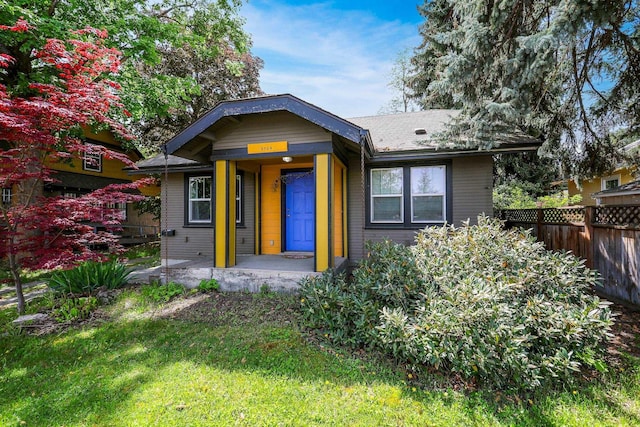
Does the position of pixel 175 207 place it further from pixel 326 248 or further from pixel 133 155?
pixel 133 155

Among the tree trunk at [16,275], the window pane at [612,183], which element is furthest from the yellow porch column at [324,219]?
the window pane at [612,183]

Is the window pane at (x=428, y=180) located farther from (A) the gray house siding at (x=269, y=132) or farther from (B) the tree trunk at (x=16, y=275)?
(B) the tree trunk at (x=16, y=275)

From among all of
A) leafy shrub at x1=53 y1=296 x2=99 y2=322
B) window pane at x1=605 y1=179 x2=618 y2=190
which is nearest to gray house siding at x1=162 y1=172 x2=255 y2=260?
leafy shrub at x1=53 y1=296 x2=99 y2=322

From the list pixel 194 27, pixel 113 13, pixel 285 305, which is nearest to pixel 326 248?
pixel 285 305

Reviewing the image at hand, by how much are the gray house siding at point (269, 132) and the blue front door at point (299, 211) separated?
2081mm

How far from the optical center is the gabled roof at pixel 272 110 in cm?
515

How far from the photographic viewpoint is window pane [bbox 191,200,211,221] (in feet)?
28.3

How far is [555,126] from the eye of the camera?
6.96m

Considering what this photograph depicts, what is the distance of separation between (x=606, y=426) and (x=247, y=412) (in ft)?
10.4

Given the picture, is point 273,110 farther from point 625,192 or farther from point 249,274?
point 625,192

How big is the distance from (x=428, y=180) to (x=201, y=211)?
6.53m

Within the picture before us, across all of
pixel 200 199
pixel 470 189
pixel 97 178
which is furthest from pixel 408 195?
pixel 97 178

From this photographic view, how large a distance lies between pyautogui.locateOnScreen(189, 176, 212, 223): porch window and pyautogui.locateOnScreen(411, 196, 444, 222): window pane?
5.86 meters

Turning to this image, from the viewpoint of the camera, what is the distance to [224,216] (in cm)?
608
